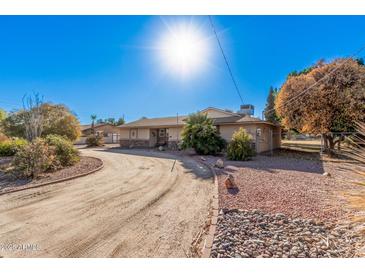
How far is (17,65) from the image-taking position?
252 inches

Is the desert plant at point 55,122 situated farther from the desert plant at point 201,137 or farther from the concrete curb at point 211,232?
the concrete curb at point 211,232

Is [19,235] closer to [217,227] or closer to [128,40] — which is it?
[217,227]

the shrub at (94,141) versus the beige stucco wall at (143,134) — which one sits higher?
the beige stucco wall at (143,134)

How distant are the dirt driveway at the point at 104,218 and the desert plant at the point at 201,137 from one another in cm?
691

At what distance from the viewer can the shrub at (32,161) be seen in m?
7.16

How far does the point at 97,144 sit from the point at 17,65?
1988 centimetres

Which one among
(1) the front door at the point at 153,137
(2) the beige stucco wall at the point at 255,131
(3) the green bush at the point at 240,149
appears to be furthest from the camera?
(1) the front door at the point at 153,137

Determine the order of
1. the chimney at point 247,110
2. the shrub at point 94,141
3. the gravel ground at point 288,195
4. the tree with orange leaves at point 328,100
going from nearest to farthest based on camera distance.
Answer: the gravel ground at point 288,195 → the tree with orange leaves at point 328,100 → the chimney at point 247,110 → the shrub at point 94,141

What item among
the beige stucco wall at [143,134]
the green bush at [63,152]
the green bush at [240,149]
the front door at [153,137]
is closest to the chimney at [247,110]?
the green bush at [240,149]

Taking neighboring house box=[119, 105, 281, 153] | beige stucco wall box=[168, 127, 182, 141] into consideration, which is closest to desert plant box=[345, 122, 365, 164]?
neighboring house box=[119, 105, 281, 153]

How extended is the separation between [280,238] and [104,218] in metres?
3.35

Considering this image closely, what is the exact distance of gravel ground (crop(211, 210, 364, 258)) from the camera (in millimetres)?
2641

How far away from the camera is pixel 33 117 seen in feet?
34.3

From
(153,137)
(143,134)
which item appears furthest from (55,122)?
(153,137)
